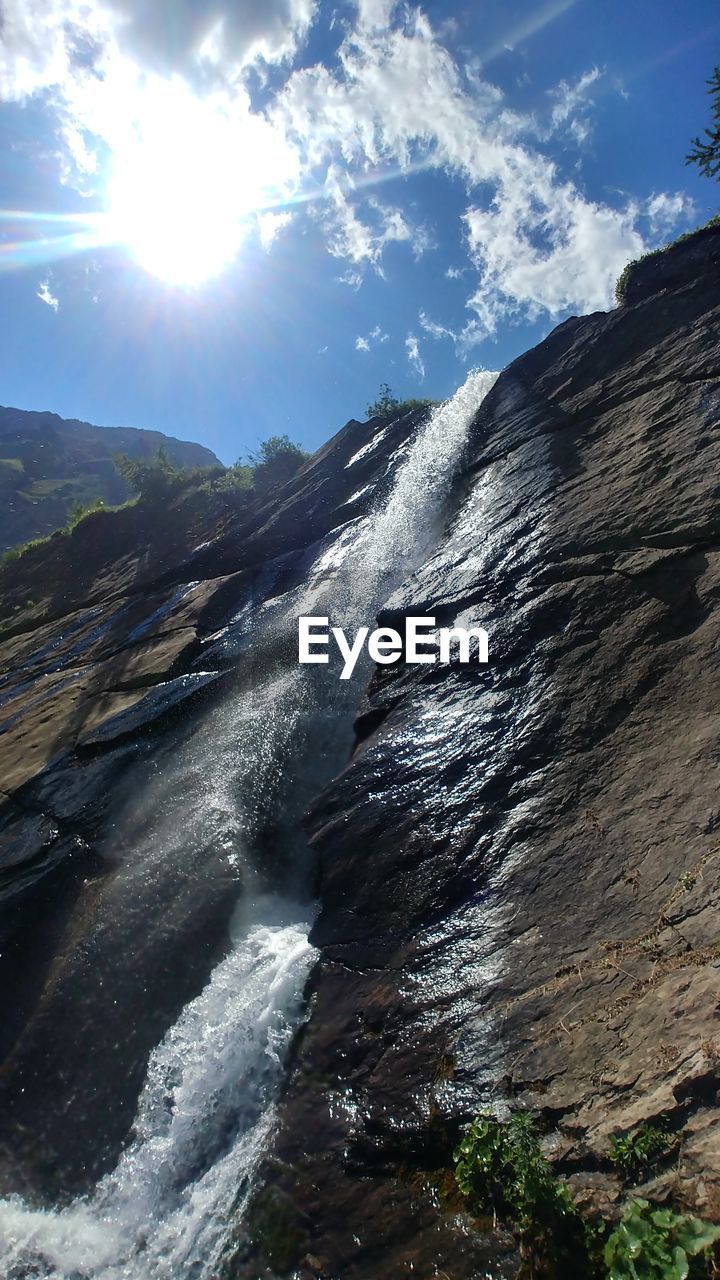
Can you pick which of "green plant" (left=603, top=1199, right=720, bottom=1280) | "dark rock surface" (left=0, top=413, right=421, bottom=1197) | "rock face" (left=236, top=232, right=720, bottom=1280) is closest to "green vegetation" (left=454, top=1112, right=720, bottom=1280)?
"green plant" (left=603, top=1199, right=720, bottom=1280)

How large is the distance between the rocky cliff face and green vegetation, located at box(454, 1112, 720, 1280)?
0.17m

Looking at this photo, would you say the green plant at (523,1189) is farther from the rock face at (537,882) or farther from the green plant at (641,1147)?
the green plant at (641,1147)

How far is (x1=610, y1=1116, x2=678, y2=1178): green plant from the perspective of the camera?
462 cm

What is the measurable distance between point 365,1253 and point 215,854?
7.50 meters

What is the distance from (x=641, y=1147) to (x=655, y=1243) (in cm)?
66

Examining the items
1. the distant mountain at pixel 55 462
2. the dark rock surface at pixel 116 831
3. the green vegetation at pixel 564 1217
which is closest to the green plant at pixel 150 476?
the dark rock surface at pixel 116 831

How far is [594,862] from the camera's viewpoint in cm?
793

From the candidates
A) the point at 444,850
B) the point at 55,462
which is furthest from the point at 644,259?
the point at 55,462

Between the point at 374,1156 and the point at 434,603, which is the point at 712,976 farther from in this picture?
the point at 434,603

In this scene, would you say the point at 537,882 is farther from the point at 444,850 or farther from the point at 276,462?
the point at 276,462

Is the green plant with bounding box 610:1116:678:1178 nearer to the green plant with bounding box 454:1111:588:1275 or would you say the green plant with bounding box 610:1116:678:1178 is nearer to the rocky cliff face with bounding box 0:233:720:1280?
the rocky cliff face with bounding box 0:233:720:1280

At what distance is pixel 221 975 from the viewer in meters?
10.8

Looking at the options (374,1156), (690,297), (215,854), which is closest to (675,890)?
(374,1156)

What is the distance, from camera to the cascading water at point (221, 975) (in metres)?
7.59
